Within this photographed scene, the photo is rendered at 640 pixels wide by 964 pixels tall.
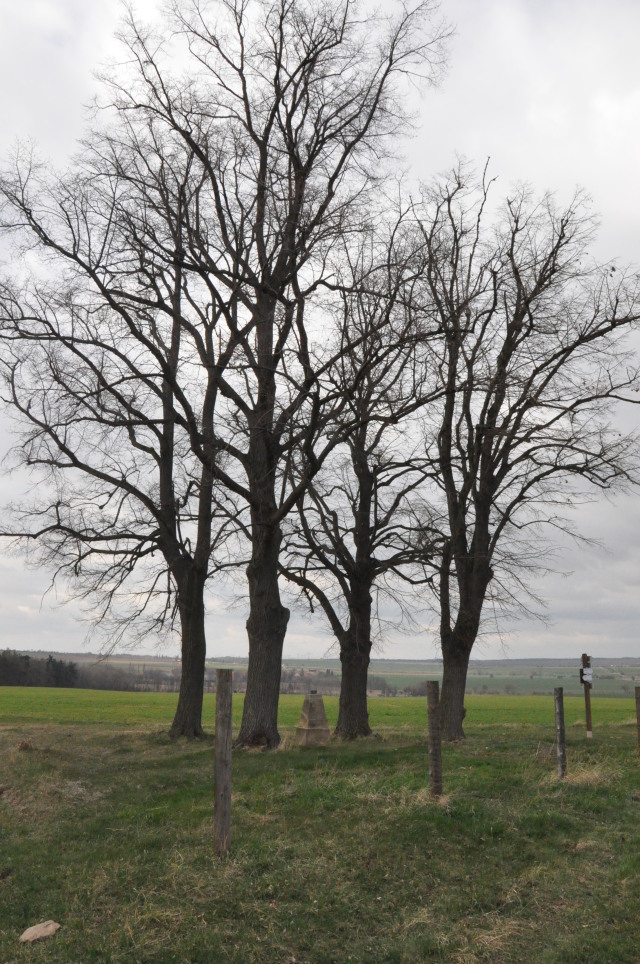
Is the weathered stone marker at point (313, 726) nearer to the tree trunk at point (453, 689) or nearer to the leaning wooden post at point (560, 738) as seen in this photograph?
the tree trunk at point (453, 689)

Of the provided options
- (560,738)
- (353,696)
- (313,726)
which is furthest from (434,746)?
(353,696)

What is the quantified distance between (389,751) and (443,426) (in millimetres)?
7809

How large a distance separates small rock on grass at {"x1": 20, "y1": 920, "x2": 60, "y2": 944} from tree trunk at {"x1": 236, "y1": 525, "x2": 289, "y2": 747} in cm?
975

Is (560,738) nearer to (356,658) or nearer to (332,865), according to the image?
(332,865)

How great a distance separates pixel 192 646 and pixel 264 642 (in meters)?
4.83

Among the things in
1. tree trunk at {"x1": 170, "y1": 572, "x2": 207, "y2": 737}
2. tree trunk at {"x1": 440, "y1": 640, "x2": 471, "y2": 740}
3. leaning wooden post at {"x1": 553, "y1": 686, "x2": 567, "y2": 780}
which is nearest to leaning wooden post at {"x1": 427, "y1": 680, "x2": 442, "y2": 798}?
leaning wooden post at {"x1": 553, "y1": 686, "x2": 567, "y2": 780}

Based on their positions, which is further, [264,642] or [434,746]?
[264,642]

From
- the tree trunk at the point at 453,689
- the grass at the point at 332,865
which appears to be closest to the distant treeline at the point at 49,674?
the tree trunk at the point at 453,689

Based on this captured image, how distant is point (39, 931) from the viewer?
7.29 meters

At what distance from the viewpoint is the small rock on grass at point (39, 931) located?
7180 millimetres

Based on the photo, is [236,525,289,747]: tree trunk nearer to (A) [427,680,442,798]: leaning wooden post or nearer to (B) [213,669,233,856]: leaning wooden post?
(A) [427,680,442,798]: leaning wooden post

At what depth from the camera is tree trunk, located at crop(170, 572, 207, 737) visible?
69.8 feet

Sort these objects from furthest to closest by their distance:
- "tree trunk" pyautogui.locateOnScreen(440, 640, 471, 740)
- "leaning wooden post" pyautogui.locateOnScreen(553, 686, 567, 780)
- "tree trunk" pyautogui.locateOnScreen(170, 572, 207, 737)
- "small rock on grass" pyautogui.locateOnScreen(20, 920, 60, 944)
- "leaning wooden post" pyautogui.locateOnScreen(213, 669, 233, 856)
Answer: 1. "tree trunk" pyautogui.locateOnScreen(170, 572, 207, 737)
2. "tree trunk" pyautogui.locateOnScreen(440, 640, 471, 740)
3. "leaning wooden post" pyautogui.locateOnScreen(553, 686, 567, 780)
4. "leaning wooden post" pyautogui.locateOnScreen(213, 669, 233, 856)
5. "small rock on grass" pyautogui.locateOnScreen(20, 920, 60, 944)

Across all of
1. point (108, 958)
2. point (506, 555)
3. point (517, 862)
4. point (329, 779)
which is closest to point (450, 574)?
point (506, 555)
